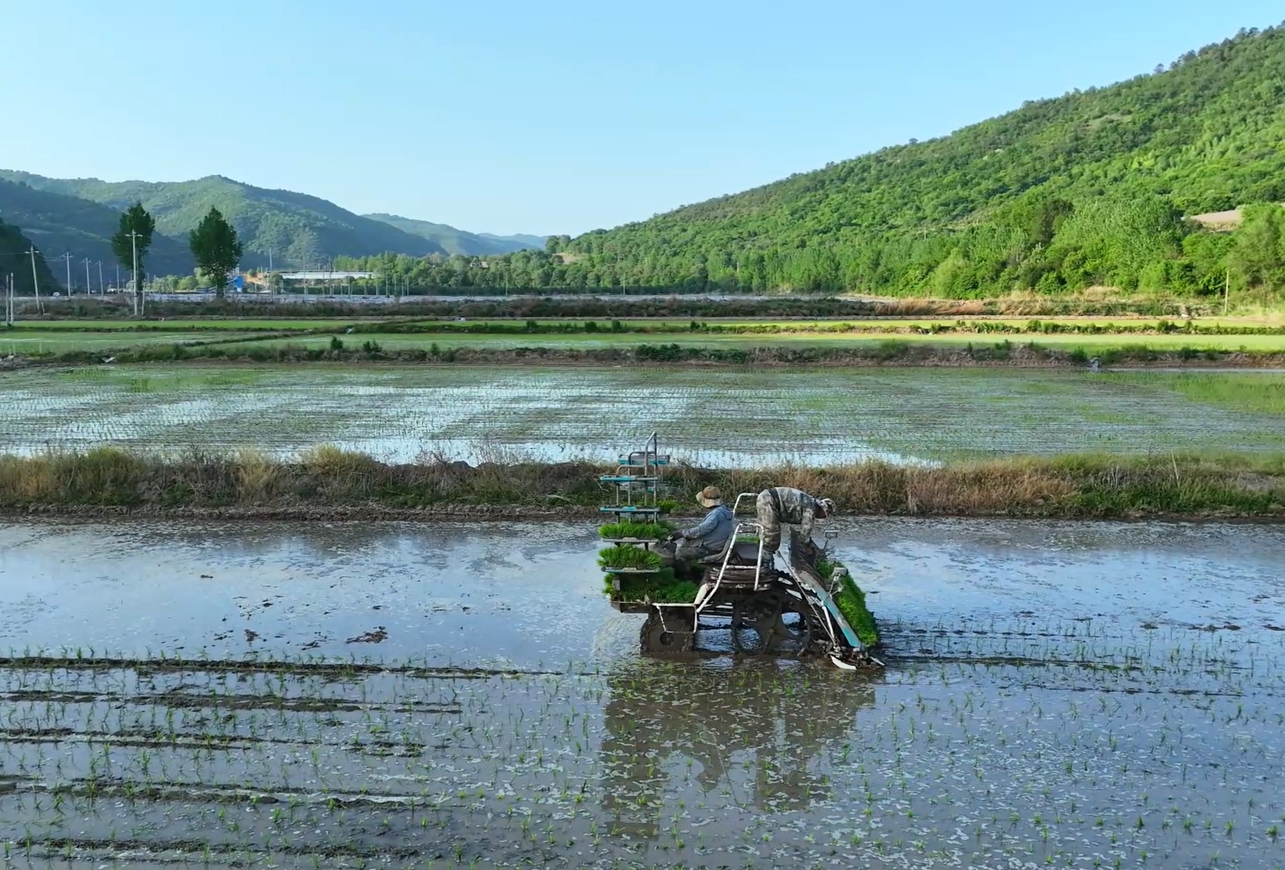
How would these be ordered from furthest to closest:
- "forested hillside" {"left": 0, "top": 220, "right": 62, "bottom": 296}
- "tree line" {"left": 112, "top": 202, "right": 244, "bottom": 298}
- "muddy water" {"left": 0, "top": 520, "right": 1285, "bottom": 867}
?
"forested hillside" {"left": 0, "top": 220, "right": 62, "bottom": 296} < "tree line" {"left": 112, "top": 202, "right": 244, "bottom": 298} < "muddy water" {"left": 0, "top": 520, "right": 1285, "bottom": 867}

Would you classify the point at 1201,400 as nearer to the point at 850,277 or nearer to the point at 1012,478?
the point at 1012,478

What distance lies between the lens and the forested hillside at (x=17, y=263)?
11581 cm

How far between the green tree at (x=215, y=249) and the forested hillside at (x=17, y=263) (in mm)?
27506

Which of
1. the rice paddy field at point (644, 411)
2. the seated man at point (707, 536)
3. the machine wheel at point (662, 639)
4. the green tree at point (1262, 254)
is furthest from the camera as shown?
the green tree at point (1262, 254)

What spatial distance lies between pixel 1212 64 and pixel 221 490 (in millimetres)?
197884

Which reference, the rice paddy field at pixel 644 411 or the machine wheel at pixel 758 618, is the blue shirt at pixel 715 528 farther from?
the rice paddy field at pixel 644 411

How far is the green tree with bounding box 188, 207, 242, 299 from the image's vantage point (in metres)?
101

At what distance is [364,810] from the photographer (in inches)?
248

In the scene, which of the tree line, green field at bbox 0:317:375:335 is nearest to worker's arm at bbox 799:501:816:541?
green field at bbox 0:317:375:335

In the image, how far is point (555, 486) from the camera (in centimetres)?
1521

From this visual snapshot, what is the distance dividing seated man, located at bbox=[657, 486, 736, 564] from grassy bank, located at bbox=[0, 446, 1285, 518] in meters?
5.33

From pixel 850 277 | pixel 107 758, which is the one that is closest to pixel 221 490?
pixel 107 758

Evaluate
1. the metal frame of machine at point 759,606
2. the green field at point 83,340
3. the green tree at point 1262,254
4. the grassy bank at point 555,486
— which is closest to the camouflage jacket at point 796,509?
the metal frame of machine at point 759,606

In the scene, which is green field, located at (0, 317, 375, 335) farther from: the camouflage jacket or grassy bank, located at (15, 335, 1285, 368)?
the camouflage jacket
